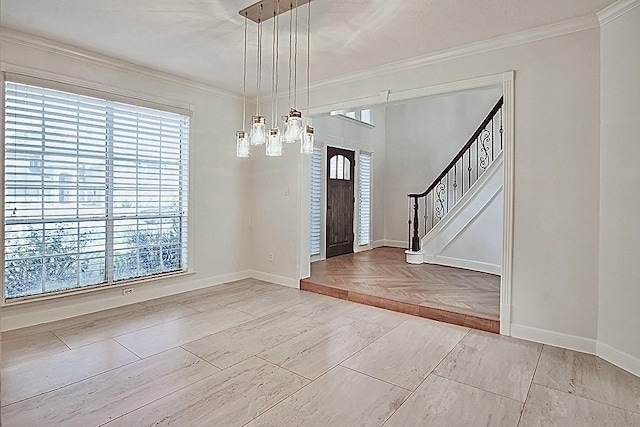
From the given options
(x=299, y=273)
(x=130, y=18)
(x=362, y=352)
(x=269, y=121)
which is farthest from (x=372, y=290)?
(x=130, y=18)

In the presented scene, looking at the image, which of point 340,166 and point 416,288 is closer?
point 416,288

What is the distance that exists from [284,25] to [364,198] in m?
4.81

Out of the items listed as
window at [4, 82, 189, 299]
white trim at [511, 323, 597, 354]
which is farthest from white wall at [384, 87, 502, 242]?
window at [4, 82, 189, 299]

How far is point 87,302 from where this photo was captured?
Answer: 403 cm

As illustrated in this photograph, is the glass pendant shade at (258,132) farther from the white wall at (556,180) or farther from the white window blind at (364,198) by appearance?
the white window blind at (364,198)

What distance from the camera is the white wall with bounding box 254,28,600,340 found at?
3.11 meters

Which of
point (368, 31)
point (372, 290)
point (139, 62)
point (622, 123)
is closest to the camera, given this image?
point (622, 123)

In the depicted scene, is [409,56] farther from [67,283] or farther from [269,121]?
[67,283]

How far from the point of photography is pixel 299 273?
520cm

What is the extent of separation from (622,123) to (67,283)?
16.9ft

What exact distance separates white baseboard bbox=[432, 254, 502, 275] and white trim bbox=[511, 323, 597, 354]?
79.0 inches

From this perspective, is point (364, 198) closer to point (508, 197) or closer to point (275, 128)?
point (508, 197)

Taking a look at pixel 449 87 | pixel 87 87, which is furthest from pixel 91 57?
pixel 449 87

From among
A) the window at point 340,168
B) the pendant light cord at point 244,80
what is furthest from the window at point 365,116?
the pendant light cord at point 244,80
